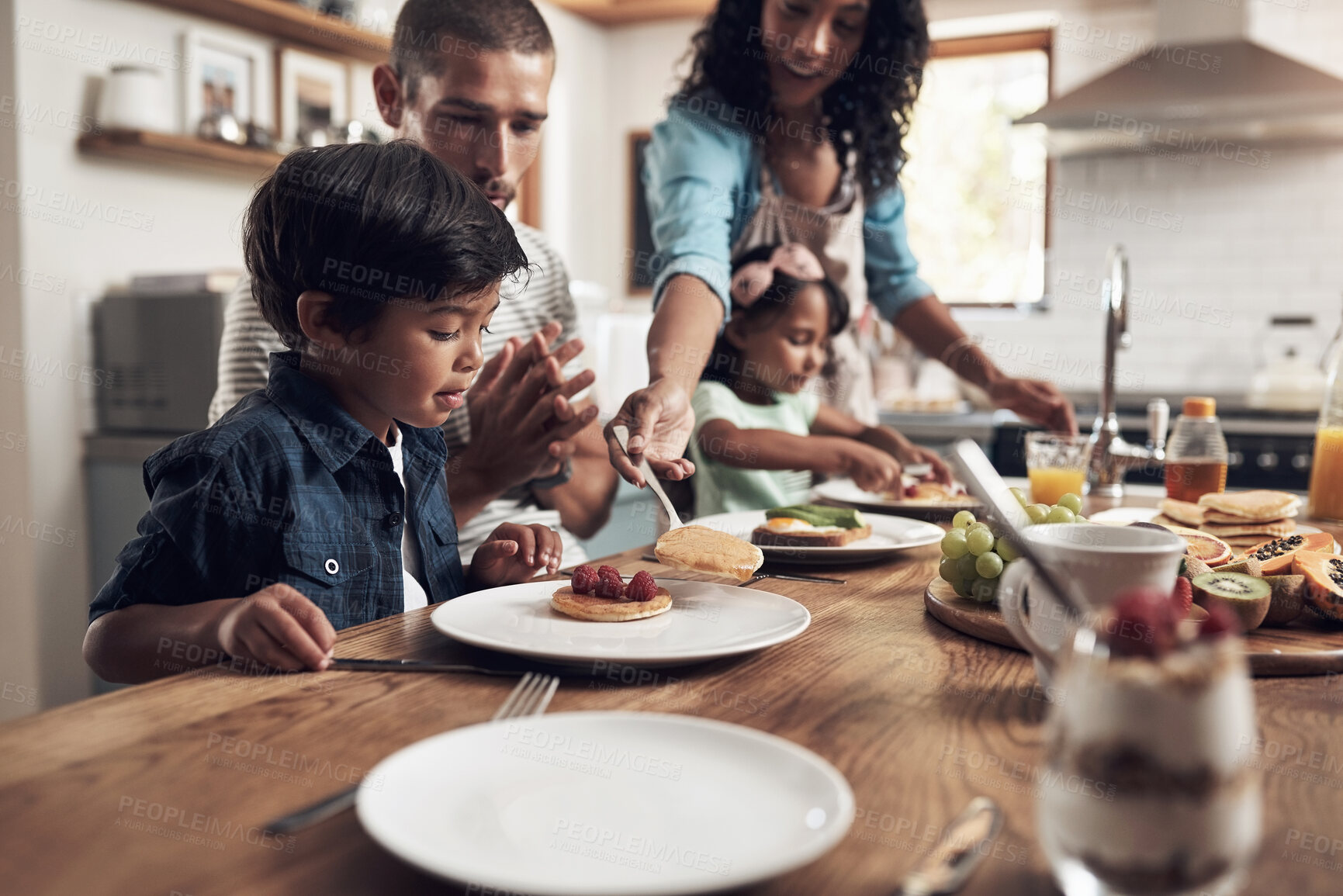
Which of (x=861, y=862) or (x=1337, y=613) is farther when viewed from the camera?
(x=1337, y=613)

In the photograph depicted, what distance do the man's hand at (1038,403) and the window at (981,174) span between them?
9.32 ft

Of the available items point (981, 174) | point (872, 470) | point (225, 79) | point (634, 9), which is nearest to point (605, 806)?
point (872, 470)

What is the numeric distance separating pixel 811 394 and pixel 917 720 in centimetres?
170

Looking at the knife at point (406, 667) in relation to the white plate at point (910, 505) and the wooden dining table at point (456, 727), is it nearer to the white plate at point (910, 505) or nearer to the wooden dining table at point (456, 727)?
the wooden dining table at point (456, 727)

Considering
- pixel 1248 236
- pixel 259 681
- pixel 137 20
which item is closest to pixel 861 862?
pixel 259 681

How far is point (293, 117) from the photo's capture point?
11.2ft

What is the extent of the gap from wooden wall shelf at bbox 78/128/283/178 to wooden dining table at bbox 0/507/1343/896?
229 centimetres

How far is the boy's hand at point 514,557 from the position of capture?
1275mm

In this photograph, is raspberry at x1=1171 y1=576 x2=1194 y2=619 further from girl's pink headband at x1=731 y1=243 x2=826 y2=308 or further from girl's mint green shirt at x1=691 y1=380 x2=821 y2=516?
girl's pink headband at x1=731 y1=243 x2=826 y2=308

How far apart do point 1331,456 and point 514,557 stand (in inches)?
50.7

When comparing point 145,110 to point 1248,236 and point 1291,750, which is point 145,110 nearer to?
point 1291,750

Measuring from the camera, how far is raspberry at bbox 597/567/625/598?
953 mm

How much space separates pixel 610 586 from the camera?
3.13 feet

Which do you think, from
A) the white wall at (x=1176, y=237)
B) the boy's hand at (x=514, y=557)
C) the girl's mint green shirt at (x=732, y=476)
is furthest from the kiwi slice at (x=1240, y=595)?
the white wall at (x=1176, y=237)
